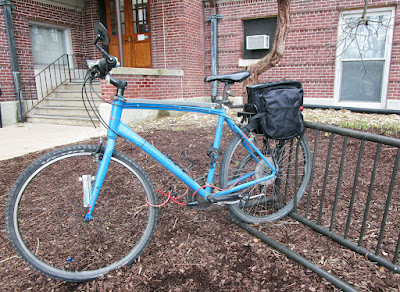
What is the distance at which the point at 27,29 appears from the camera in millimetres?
8484

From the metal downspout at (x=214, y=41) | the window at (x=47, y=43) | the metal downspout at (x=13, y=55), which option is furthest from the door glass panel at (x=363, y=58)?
the metal downspout at (x=13, y=55)

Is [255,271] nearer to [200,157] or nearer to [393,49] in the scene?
[200,157]

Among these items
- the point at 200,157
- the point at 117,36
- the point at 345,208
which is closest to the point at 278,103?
the point at 345,208

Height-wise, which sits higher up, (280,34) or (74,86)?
(280,34)

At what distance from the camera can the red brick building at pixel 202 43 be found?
→ 7891mm

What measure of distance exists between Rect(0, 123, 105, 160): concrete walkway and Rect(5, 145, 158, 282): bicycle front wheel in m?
2.55

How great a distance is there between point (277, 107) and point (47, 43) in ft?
30.8

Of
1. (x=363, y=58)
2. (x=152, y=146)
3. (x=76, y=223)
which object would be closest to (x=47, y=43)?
(x=76, y=223)

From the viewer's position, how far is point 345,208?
282 cm

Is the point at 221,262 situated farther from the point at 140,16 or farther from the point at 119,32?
the point at 119,32

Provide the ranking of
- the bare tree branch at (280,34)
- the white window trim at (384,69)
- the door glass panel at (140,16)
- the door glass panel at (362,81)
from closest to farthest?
the bare tree branch at (280,34) → the white window trim at (384,69) → the door glass panel at (362,81) → the door glass panel at (140,16)

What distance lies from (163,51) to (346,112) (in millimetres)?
5642

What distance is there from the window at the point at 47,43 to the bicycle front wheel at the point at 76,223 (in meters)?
7.74

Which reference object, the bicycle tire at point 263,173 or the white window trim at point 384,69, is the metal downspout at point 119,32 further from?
the bicycle tire at point 263,173
